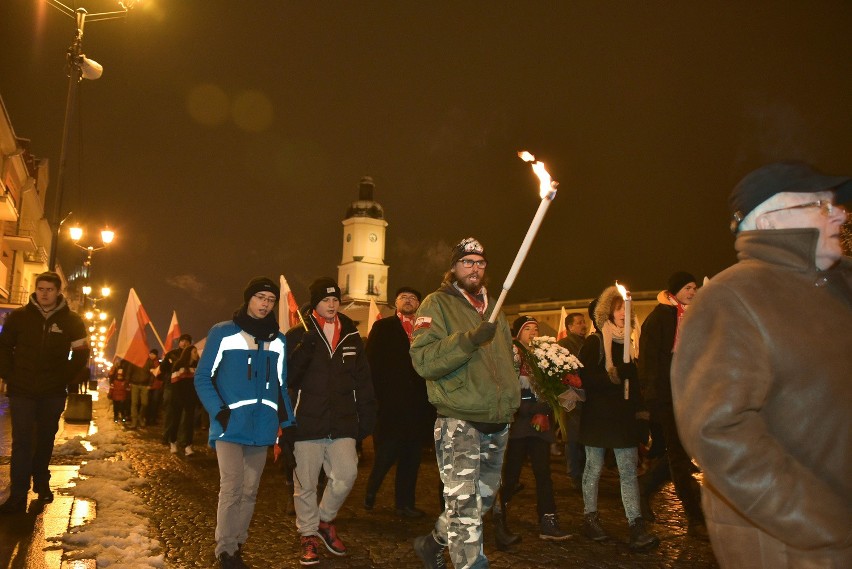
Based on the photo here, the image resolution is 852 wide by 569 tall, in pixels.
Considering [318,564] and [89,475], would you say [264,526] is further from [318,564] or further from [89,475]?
[89,475]

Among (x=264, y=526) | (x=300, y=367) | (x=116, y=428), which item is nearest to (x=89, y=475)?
(x=264, y=526)

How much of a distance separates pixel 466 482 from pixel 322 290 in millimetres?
2456

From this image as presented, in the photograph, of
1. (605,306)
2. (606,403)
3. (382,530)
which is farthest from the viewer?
(605,306)

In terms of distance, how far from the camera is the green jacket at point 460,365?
16.1 ft

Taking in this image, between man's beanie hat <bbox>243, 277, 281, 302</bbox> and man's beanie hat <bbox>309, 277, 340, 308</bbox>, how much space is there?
637mm

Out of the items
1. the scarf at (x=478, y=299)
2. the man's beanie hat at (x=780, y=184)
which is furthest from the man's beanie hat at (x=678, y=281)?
the man's beanie hat at (x=780, y=184)

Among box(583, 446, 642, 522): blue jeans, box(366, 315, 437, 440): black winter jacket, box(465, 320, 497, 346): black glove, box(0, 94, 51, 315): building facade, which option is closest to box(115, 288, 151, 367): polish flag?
box(366, 315, 437, 440): black winter jacket

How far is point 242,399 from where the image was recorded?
226 inches

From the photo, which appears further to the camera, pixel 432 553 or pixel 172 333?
pixel 172 333

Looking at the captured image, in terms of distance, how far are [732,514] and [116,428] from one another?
18.0 m

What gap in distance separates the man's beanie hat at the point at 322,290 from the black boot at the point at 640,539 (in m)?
3.12

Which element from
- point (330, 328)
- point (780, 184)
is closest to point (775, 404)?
point (780, 184)

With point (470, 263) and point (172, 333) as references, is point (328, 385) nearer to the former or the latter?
point (470, 263)

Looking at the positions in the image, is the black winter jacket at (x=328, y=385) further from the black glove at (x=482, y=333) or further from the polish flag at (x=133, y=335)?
the polish flag at (x=133, y=335)
